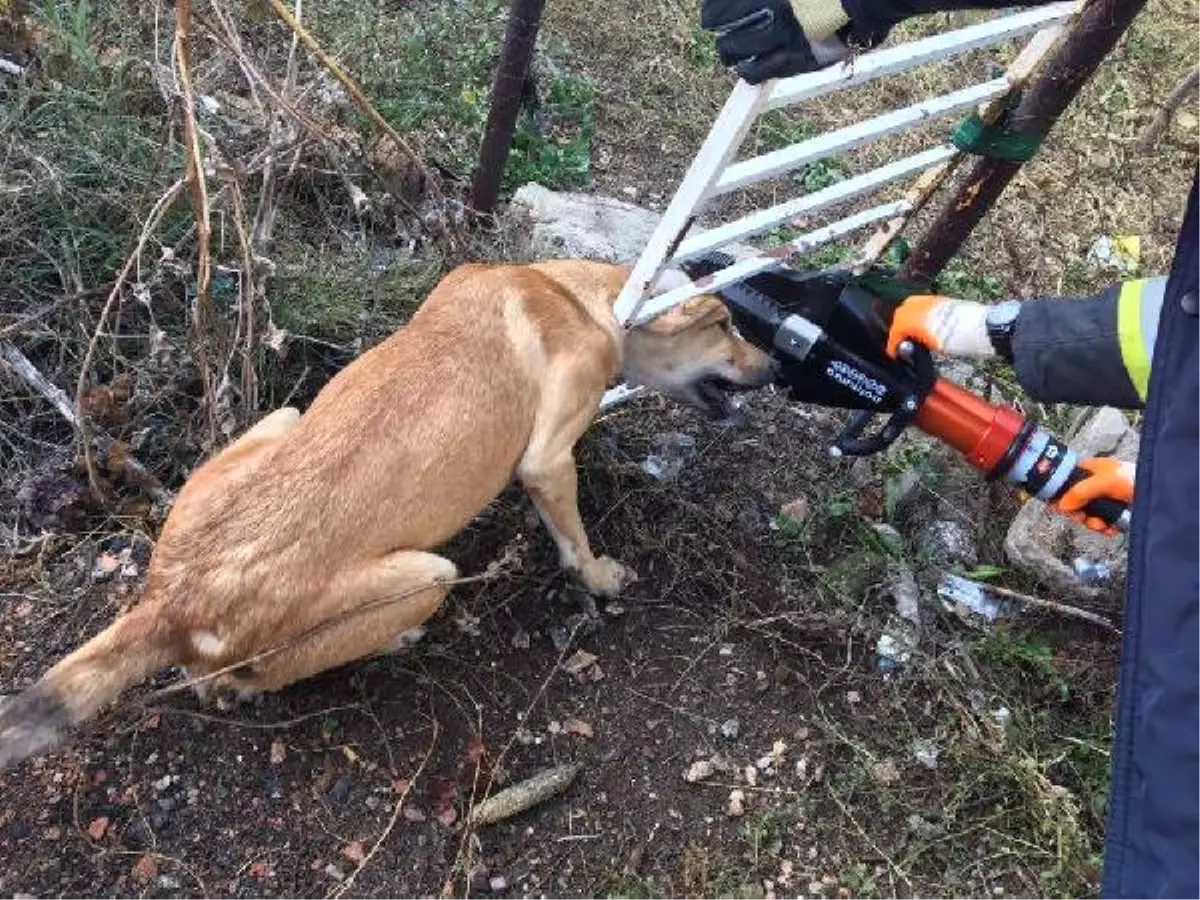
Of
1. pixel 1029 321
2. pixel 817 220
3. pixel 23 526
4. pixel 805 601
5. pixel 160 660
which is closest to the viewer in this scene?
pixel 160 660

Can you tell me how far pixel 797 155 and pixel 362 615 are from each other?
1.74 meters

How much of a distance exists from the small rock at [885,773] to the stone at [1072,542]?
0.95 metres

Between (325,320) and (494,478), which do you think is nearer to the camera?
(494,478)

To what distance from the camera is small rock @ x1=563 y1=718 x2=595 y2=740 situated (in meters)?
3.35

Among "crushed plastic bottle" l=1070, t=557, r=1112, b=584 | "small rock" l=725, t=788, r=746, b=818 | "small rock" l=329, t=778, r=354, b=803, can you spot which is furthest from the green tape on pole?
"small rock" l=329, t=778, r=354, b=803

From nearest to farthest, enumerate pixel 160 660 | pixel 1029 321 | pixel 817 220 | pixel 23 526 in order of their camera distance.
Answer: pixel 160 660 → pixel 1029 321 → pixel 23 526 → pixel 817 220

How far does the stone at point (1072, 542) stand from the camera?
150 inches

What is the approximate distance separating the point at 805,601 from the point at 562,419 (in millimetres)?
1016

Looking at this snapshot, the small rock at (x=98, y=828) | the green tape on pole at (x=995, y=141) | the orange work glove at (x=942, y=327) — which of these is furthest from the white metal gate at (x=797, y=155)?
the small rock at (x=98, y=828)

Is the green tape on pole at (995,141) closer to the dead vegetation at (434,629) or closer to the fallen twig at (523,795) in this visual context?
the dead vegetation at (434,629)

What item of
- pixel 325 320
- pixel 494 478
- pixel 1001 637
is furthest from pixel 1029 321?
pixel 325 320

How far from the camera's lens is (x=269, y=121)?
3.69 metres

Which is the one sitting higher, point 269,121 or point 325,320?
point 269,121

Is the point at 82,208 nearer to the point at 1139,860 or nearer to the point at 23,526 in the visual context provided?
the point at 23,526
